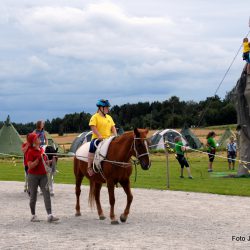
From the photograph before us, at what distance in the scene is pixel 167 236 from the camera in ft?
29.1

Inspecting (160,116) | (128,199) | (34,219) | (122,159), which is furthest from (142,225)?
(160,116)

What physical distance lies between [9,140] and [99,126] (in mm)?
29248

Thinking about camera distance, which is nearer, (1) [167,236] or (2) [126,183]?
(1) [167,236]

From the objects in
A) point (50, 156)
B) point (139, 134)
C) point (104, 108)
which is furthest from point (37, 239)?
point (50, 156)

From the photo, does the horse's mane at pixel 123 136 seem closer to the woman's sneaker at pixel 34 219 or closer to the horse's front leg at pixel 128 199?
the horse's front leg at pixel 128 199

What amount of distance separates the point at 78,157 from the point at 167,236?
3.61 m

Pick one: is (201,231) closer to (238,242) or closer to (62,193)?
(238,242)

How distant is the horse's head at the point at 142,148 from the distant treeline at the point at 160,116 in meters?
51.0

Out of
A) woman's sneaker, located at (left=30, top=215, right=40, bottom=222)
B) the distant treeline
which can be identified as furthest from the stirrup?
the distant treeline

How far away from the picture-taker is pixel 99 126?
11.4 m

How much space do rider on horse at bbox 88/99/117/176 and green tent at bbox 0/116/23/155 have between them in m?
28.6

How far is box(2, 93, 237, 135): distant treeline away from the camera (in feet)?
236

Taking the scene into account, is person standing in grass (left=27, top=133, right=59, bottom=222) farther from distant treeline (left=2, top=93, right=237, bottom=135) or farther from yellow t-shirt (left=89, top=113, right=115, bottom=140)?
distant treeline (left=2, top=93, right=237, bottom=135)

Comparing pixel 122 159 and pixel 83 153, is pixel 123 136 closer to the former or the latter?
pixel 122 159
